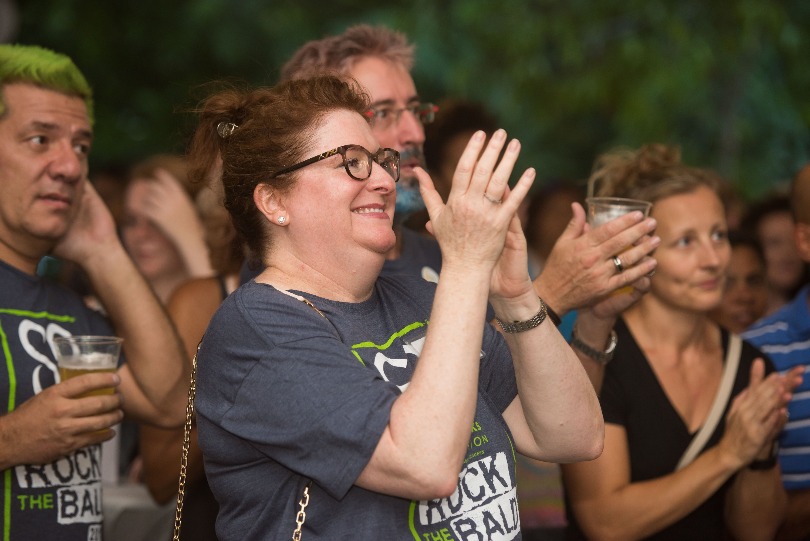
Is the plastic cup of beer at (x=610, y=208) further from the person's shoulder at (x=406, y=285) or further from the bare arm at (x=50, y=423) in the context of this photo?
the bare arm at (x=50, y=423)

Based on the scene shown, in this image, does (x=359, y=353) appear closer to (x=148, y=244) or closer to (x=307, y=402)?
(x=307, y=402)

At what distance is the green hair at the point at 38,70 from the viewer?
9.94 ft

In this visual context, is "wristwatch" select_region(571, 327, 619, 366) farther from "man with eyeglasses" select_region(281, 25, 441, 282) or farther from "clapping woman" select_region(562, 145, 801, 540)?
"man with eyeglasses" select_region(281, 25, 441, 282)

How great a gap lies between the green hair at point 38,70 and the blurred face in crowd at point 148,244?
6.37 feet

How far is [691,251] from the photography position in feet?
11.3

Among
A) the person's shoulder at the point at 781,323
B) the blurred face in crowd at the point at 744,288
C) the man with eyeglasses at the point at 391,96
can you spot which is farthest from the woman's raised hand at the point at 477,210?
the blurred face in crowd at the point at 744,288

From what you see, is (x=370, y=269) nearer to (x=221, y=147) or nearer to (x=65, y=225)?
(x=221, y=147)

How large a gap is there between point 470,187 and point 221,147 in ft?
2.23

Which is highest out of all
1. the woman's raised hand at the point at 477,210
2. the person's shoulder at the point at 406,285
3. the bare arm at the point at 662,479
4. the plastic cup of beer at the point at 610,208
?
the plastic cup of beer at the point at 610,208

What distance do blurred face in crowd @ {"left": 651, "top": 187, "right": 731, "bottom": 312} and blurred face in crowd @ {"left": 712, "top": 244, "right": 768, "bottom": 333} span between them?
153 cm

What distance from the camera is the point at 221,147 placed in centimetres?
230

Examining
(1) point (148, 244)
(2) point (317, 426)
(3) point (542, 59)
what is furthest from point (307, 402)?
(3) point (542, 59)

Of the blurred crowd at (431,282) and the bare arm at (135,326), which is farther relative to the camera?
the bare arm at (135,326)

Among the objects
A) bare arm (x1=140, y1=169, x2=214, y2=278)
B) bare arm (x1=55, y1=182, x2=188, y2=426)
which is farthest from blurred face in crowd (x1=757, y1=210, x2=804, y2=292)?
bare arm (x1=55, y1=182, x2=188, y2=426)
